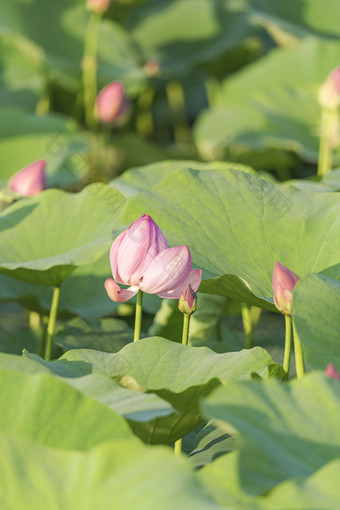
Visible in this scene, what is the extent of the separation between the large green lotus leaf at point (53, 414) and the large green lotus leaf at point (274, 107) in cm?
162

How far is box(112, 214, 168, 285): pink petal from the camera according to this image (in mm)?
940

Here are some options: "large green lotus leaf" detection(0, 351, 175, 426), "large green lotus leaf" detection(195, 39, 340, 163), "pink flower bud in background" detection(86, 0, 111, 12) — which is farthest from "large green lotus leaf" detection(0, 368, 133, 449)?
"pink flower bud in background" detection(86, 0, 111, 12)

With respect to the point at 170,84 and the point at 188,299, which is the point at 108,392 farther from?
the point at 170,84

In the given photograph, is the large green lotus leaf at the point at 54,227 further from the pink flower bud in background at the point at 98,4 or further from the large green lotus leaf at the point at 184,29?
the large green lotus leaf at the point at 184,29

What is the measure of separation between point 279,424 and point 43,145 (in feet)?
5.75

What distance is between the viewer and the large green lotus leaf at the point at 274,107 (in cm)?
241

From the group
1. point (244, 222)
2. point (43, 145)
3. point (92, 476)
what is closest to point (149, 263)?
point (244, 222)

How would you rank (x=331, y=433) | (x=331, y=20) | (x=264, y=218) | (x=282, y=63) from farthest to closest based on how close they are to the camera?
(x=331, y=20) < (x=282, y=63) < (x=264, y=218) < (x=331, y=433)

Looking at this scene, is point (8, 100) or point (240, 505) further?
point (8, 100)

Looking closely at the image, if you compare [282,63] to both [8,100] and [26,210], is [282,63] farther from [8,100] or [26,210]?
[26,210]

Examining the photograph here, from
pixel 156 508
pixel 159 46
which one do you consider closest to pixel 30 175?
pixel 156 508

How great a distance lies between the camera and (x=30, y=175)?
1.55 metres

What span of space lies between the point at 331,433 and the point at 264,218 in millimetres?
540

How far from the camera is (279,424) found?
0.68 meters
